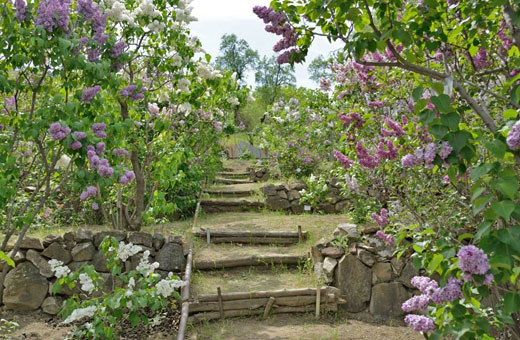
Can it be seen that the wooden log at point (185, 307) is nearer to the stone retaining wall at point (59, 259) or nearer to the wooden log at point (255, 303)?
the wooden log at point (255, 303)

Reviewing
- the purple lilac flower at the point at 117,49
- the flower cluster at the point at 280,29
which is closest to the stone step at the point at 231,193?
the purple lilac flower at the point at 117,49

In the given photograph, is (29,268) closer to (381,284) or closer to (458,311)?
(381,284)

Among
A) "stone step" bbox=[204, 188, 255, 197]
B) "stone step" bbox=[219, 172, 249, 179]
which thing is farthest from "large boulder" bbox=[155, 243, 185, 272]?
"stone step" bbox=[219, 172, 249, 179]

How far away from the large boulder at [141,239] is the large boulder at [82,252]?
0.40 metres

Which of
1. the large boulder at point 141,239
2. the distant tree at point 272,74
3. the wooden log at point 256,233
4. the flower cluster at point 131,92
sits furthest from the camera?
the distant tree at point 272,74

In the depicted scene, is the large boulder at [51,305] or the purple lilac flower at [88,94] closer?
the purple lilac flower at [88,94]

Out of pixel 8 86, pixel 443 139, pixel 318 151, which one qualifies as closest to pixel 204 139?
pixel 318 151

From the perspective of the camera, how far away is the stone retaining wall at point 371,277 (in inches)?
171

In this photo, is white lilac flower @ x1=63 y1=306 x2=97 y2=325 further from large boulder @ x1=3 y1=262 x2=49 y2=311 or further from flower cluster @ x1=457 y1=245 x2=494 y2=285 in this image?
flower cluster @ x1=457 y1=245 x2=494 y2=285

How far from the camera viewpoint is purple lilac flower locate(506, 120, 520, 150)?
128 cm

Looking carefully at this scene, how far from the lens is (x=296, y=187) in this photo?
8.34 meters

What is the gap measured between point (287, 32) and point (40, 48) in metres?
1.73

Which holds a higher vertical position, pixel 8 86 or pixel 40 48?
pixel 40 48

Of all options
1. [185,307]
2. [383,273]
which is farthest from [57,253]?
[383,273]
